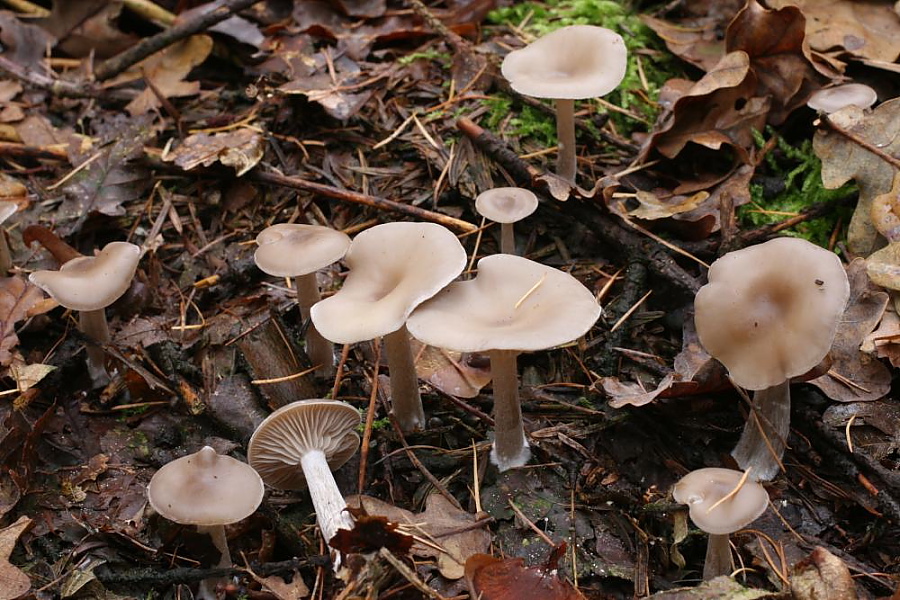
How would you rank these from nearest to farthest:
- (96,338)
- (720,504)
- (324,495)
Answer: (720,504) < (324,495) < (96,338)

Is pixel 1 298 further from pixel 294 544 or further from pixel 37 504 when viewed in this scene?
pixel 294 544

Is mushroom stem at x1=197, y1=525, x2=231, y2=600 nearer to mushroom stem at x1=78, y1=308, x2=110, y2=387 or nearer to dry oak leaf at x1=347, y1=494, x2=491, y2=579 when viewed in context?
dry oak leaf at x1=347, y1=494, x2=491, y2=579

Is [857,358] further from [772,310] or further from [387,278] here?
[387,278]

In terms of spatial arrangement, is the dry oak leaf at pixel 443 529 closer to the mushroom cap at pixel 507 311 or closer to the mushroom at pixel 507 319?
the mushroom at pixel 507 319

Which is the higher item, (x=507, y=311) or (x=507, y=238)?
(x=507, y=311)

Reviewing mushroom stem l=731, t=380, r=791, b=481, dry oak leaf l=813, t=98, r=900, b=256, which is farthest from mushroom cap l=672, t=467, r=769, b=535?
dry oak leaf l=813, t=98, r=900, b=256

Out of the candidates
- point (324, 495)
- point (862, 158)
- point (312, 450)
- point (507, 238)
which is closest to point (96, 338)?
point (312, 450)
